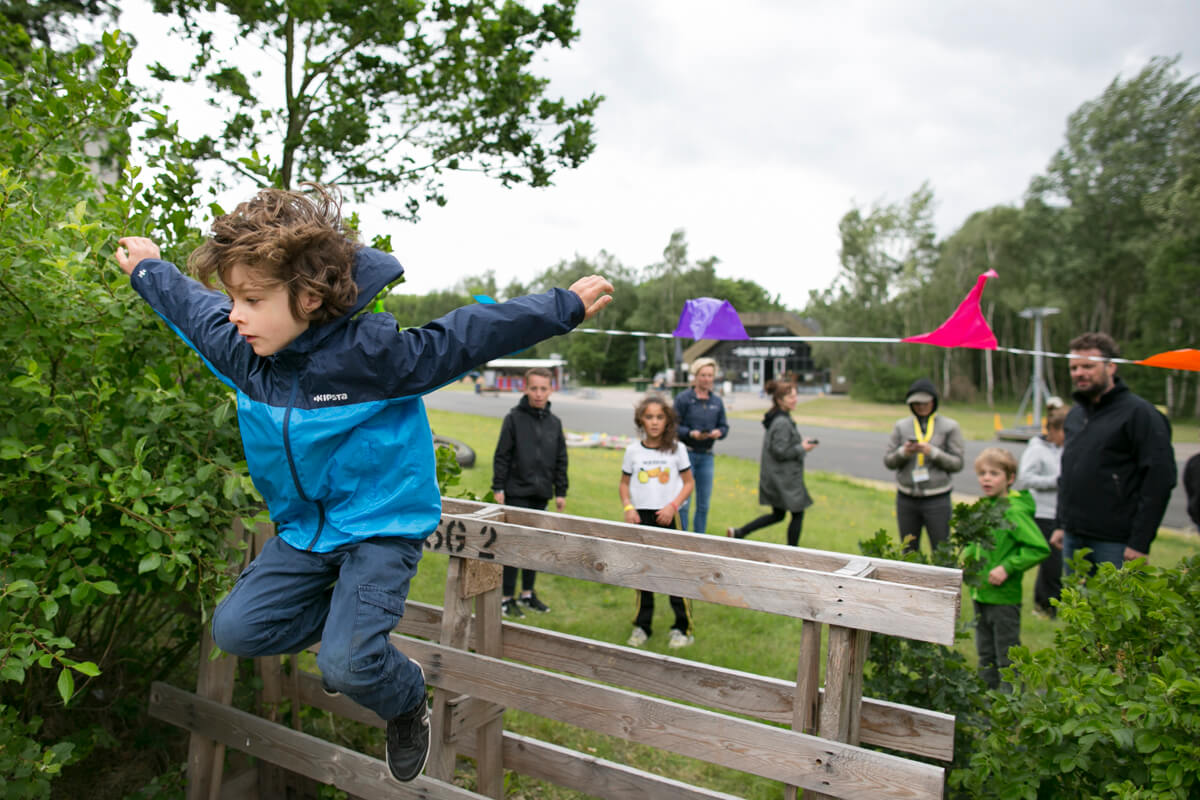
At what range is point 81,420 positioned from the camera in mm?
2834

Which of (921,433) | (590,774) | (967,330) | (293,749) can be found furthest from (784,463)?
(293,749)

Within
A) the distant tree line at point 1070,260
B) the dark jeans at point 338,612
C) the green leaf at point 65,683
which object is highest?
the distant tree line at point 1070,260

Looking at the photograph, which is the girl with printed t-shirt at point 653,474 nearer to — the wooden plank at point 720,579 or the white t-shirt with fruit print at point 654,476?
the white t-shirt with fruit print at point 654,476

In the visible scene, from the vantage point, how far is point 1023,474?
6840mm

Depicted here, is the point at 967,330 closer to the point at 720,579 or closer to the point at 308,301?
the point at 720,579

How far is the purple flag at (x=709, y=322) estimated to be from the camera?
4.68m

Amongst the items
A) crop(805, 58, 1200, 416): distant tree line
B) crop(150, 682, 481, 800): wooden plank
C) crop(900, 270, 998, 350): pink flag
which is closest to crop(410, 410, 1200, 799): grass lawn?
crop(150, 682, 481, 800): wooden plank

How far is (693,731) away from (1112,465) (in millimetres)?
3956

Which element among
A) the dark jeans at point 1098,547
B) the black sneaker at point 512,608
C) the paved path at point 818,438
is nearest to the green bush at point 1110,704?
the dark jeans at point 1098,547

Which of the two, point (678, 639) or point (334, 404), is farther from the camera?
point (678, 639)

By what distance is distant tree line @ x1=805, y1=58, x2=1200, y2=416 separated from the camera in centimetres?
4088

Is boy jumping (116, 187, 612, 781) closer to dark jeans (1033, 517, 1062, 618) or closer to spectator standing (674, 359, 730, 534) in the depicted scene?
spectator standing (674, 359, 730, 534)

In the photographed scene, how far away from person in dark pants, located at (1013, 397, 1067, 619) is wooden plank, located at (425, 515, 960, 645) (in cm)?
500

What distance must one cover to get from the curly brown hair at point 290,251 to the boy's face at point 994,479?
4.33 meters
